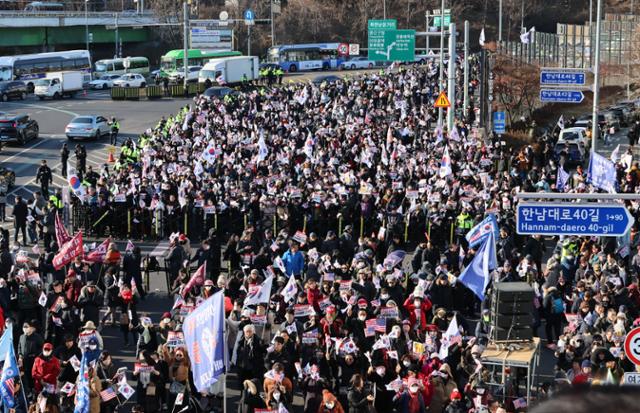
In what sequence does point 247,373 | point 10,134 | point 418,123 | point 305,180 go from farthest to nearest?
point 10,134
point 418,123
point 305,180
point 247,373

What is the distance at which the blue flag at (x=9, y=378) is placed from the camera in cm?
1250

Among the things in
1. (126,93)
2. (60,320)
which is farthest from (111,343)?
(126,93)

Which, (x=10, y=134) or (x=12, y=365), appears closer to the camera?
(x=12, y=365)

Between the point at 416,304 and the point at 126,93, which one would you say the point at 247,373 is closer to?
the point at 416,304

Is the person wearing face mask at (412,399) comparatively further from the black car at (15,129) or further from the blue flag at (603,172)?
the black car at (15,129)

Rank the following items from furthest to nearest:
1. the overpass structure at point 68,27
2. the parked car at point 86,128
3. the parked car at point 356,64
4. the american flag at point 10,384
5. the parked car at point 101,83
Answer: the overpass structure at point 68,27, the parked car at point 356,64, the parked car at point 101,83, the parked car at point 86,128, the american flag at point 10,384

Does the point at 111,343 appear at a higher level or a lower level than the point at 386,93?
lower

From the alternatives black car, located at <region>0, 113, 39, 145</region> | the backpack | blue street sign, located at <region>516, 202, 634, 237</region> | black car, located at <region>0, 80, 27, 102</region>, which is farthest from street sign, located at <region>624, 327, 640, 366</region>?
black car, located at <region>0, 80, 27, 102</region>

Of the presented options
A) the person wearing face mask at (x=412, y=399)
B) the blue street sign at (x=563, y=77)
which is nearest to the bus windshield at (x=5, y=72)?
the blue street sign at (x=563, y=77)

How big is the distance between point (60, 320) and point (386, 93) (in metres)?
33.9

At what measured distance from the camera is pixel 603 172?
64.7ft

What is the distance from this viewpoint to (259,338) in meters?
15.0

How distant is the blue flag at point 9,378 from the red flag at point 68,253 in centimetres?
644

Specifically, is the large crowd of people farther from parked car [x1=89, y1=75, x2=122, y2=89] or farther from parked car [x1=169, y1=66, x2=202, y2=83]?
parked car [x1=169, y1=66, x2=202, y2=83]
